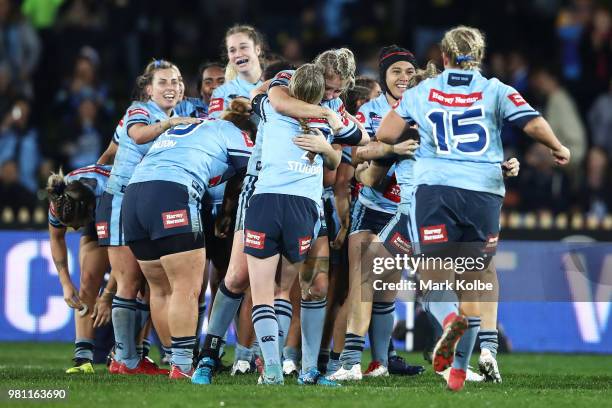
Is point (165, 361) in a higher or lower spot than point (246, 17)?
lower

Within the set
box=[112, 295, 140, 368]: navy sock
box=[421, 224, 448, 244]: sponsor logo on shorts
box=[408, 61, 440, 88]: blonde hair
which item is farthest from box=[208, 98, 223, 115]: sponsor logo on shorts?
box=[421, 224, 448, 244]: sponsor logo on shorts

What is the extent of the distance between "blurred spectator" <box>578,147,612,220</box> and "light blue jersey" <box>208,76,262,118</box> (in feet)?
23.0

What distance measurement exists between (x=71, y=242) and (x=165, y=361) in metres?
3.31

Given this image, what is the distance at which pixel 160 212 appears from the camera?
8891 millimetres

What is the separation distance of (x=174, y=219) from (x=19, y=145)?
331 inches

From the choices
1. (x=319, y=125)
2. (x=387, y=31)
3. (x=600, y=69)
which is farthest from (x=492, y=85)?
(x=387, y=31)

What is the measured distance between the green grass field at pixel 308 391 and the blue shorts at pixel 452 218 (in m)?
0.97

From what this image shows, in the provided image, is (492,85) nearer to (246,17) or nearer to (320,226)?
(320,226)

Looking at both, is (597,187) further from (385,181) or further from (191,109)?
(191,109)

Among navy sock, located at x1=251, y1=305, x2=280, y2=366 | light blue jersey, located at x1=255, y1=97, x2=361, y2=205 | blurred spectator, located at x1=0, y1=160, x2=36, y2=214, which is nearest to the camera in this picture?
navy sock, located at x1=251, y1=305, x2=280, y2=366

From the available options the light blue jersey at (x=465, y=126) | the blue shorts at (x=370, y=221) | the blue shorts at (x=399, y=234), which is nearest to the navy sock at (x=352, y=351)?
the blue shorts at (x=399, y=234)

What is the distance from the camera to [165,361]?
10.6 metres

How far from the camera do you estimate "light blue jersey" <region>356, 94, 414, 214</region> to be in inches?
371

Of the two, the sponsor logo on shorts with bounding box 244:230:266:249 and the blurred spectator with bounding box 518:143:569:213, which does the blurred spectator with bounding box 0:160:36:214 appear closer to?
the blurred spectator with bounding box 518:143:569:213
